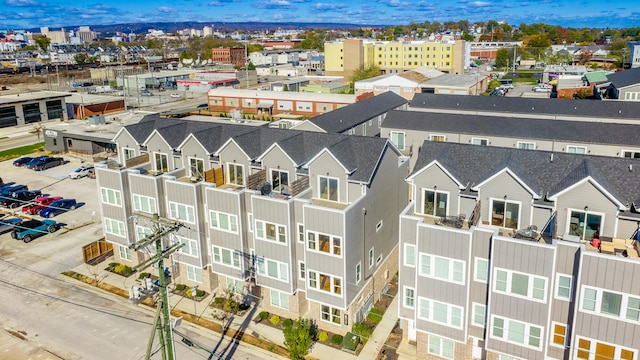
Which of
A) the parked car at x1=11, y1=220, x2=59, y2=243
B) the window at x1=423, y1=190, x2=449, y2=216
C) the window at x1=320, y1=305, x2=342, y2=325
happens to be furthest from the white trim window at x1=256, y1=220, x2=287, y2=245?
the parked car at x1=11, y1=220, x2=59, y2=243

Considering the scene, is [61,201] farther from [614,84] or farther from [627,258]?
[614,84]

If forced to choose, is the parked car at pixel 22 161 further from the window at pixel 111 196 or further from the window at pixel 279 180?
the window at pixel 279 180

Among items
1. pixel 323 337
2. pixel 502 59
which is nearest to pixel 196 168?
pixel 323 337

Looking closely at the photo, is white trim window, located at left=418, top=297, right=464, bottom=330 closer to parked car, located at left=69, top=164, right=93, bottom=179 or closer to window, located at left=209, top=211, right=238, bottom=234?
window, located at left=209, top=211, right=238, bottom=234

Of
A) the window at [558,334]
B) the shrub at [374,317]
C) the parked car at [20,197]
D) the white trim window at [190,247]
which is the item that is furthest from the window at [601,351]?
the parked car at [20,197]

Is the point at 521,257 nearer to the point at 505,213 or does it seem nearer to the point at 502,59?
the point at 505,213

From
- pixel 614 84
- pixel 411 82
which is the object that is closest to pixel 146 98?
pixel 411 82
